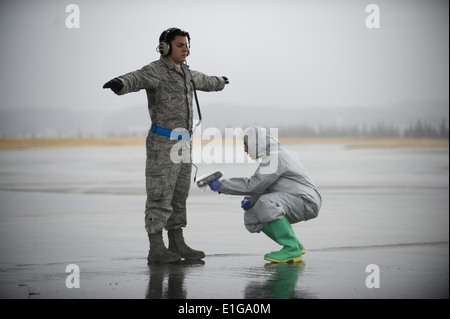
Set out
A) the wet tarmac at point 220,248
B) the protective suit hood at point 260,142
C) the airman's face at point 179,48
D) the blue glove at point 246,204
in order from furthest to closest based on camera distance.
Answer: the airman's face at point 179,48 < the blue glove at point 246,204 < the protective suit hood at point 260,142 < the wet tarmac at point 220,248

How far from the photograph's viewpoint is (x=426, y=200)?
15180mm

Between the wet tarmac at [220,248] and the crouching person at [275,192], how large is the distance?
31 cm

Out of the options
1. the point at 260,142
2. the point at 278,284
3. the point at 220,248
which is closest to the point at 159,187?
the point at 260,142

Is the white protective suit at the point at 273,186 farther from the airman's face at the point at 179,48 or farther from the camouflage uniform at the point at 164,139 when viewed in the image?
the airman's face at the point at 179,48

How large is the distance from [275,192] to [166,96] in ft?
4.63

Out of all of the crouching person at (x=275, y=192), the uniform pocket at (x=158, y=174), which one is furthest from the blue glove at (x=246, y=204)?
the uniform pocket at (x=158, y=174)

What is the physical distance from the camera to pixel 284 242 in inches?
309

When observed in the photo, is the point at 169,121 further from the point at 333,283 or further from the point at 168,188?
the point at 333,283

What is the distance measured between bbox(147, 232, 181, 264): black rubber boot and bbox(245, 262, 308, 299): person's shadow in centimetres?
92

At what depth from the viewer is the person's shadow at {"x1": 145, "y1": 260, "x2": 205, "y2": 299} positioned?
20.3 ft

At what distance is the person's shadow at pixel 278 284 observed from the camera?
20.2 ft

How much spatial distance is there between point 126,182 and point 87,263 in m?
11.9

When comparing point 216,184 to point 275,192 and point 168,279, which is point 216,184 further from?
point 168,279
